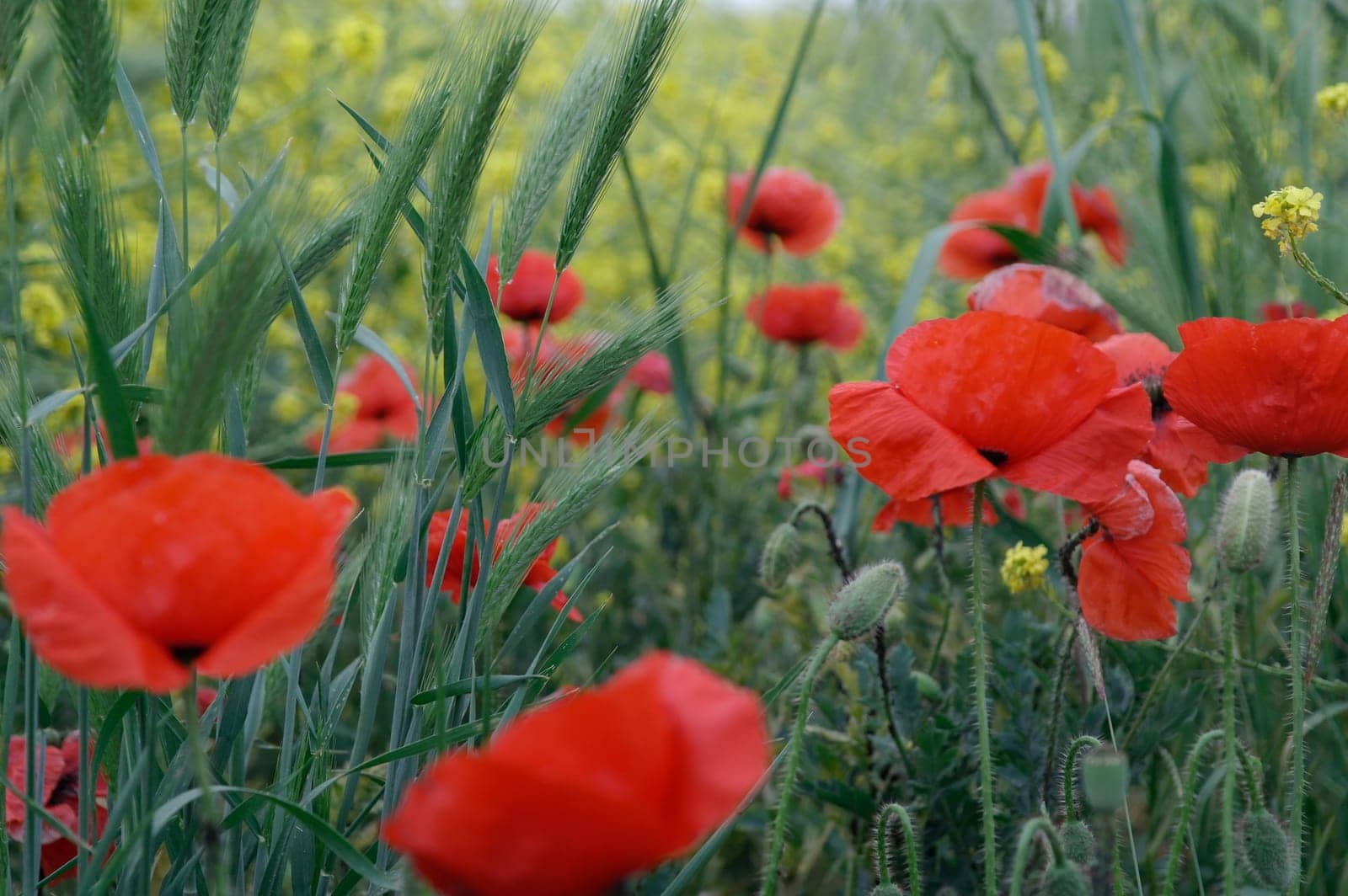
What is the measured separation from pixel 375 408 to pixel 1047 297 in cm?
115

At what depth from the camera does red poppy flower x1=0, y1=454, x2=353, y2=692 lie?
50 cm

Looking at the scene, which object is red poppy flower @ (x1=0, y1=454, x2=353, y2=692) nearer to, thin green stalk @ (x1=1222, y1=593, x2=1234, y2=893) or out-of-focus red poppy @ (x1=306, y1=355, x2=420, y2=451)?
thin green stalk @ (x1=1222, y1=593, x2=1234, y2=893)

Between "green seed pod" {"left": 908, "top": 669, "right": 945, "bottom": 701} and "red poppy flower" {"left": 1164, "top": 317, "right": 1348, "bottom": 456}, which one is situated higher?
"red poppy flower" {"left": 1164, "top": 317, "right": 1348, "bottom": 456}

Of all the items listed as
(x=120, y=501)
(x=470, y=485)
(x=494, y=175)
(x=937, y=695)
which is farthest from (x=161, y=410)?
(x=494, y=175)

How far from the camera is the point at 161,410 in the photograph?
1.97 ft

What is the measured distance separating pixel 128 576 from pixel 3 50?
1.36ft

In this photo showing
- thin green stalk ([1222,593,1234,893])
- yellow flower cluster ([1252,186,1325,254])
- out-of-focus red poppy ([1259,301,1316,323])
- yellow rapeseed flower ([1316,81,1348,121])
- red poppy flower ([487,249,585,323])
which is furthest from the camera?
red poppy flower ([487,249,585,323])

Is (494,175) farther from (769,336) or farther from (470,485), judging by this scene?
(470,485)

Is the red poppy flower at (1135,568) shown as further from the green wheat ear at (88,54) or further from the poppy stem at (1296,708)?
the green wheat ear at (88,54)

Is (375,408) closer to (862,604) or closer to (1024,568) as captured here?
(1024,568)

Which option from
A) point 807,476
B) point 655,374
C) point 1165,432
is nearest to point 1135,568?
point 1165,432

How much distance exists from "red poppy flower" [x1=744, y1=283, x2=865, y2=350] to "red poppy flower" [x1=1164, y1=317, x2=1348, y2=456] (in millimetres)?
1149

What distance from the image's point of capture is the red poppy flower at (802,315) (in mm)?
2000

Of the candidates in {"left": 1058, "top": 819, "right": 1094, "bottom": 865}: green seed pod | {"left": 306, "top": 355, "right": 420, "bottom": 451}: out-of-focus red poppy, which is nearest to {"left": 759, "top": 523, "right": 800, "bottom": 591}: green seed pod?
{"left": 1058, "top": 819, "right": 1094, "bottom": 865}: green seed pod
